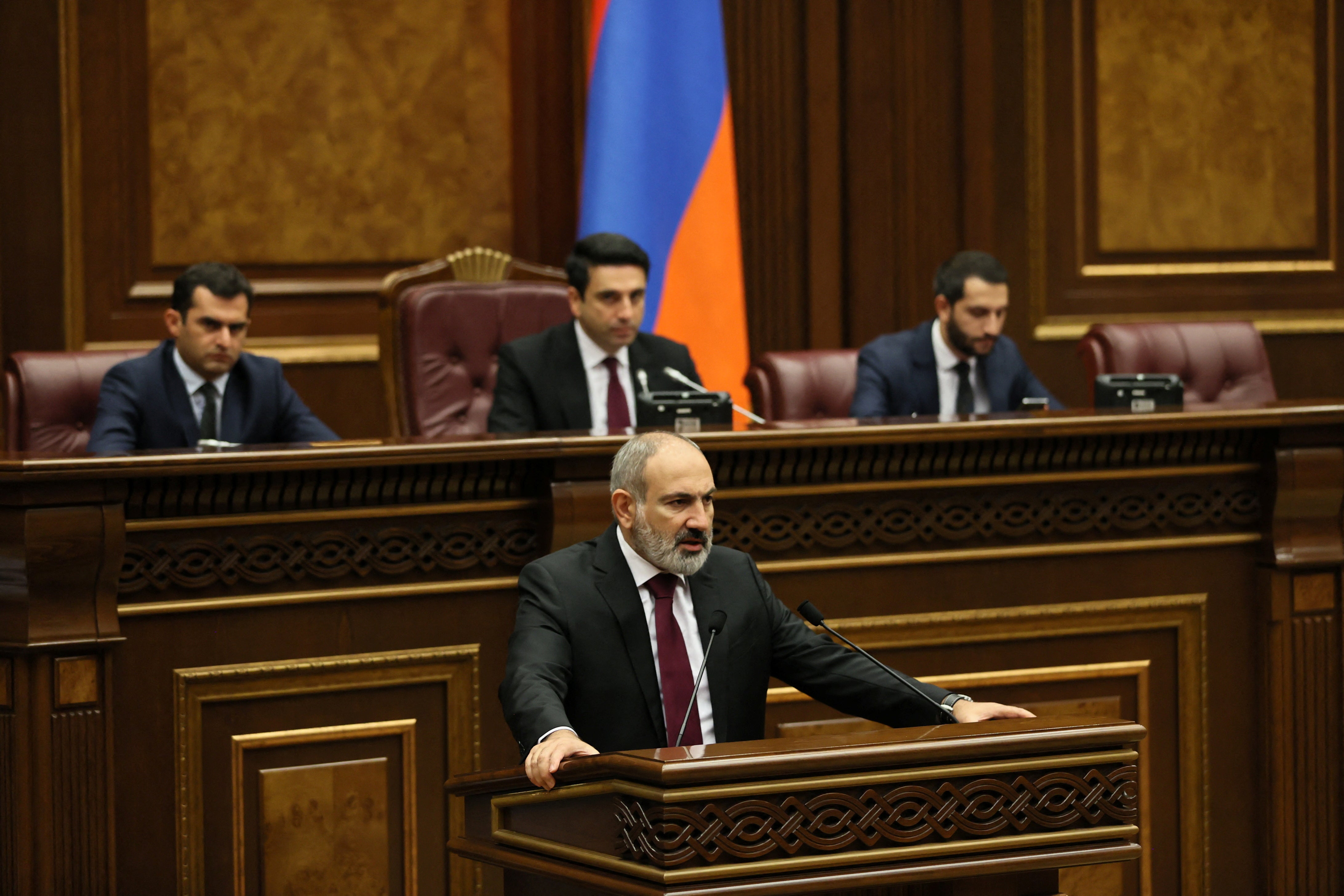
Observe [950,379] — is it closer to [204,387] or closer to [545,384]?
[545,384]

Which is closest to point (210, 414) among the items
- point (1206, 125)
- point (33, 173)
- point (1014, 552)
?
point (33, 173)

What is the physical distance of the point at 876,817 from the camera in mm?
1805

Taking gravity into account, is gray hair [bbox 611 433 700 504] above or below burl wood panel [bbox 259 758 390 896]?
above

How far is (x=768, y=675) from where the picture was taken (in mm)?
2594

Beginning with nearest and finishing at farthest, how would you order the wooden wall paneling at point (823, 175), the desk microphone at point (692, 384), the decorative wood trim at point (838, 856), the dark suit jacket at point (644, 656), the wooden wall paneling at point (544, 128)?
the decorative wood trim at point (838, 856) < the dark suit jacket at point (644, 656) < the desk microphone at point (692, 384) < the wooden wall paneling at point (544, 128) < the wooden wall paneling at point (823, 175)

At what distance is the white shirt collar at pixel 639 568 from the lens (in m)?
2.51

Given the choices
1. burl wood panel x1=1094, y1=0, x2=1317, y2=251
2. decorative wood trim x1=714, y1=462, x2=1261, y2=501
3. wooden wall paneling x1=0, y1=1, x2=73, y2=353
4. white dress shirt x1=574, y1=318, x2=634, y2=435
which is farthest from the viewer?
burl wood panel x1=1094, y1=0, x2=1317, y2=251

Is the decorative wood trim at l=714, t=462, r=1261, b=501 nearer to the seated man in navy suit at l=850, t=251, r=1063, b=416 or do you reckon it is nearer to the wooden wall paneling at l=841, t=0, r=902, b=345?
the seated man in navy suit at l=850, t=251, r=1063, b=416

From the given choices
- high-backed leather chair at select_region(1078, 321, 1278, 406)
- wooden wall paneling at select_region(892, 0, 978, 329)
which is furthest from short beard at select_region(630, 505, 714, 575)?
wooden wall paneling at select_region(892, 0, 978, 329)

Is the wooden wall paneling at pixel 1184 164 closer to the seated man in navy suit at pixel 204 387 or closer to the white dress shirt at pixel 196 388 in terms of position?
the seated man in navy suit at pixel 204 387

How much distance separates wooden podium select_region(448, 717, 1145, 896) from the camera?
1741 mm

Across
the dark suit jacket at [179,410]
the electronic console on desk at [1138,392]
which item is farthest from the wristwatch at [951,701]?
the dark suit jacket at [179,410]

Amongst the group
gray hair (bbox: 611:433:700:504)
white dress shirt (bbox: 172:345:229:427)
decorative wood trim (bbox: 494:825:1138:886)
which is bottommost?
decorative wood trim (bbox: 494:825:1138:886)

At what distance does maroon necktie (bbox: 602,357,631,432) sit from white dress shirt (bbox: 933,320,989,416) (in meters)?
0.87
